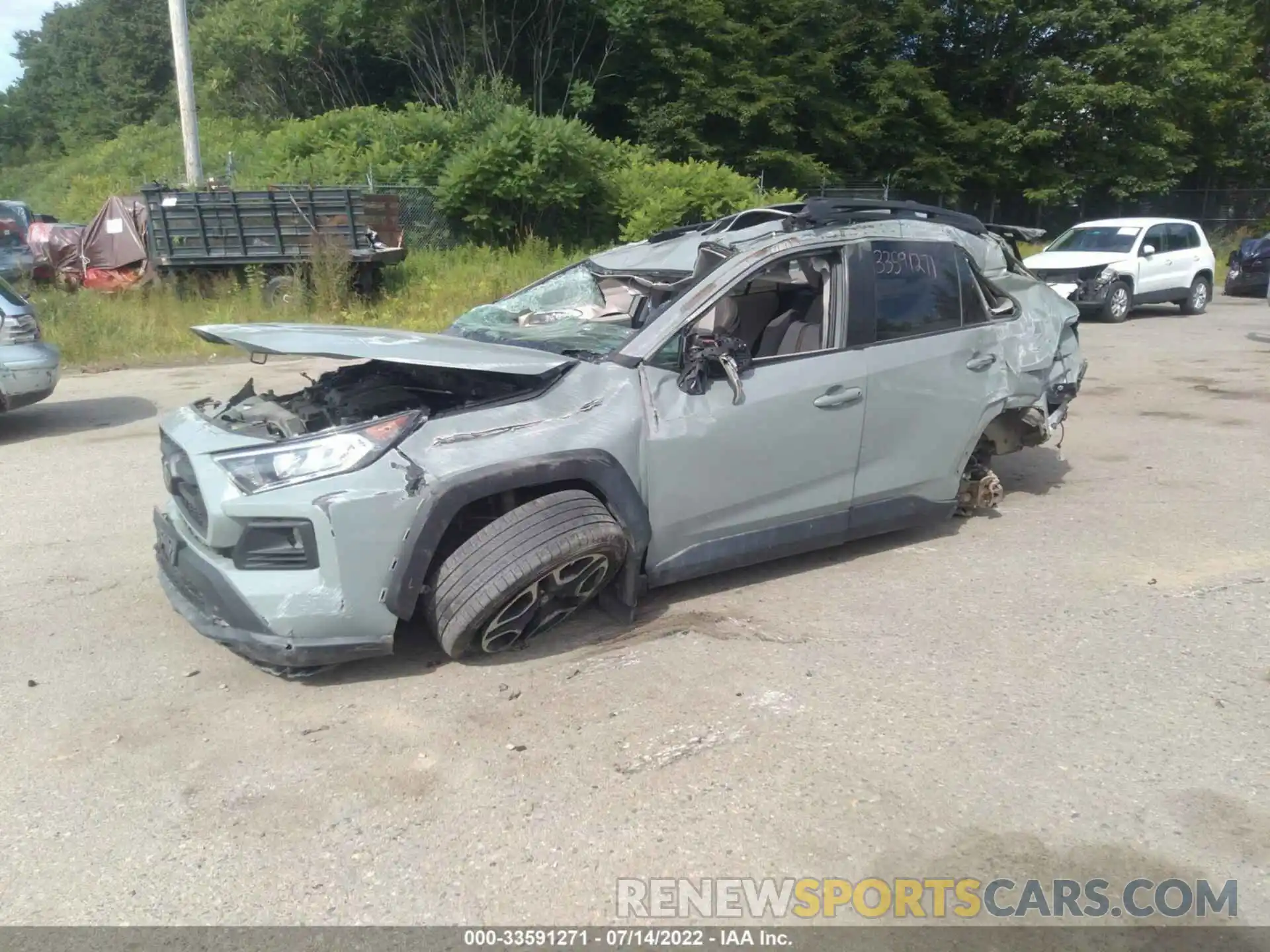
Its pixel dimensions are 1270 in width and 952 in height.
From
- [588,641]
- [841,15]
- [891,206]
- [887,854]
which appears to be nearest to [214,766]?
[588,641]

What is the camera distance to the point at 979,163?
35.1 m

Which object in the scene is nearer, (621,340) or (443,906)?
(443,906)

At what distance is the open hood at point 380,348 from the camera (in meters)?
4.19

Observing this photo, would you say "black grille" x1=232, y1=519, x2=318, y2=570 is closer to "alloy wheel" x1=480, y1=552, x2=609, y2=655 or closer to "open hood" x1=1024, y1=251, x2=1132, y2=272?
"alloy wheel" x1=480, y1=552, x2=609, y2=655

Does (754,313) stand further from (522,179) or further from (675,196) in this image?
(675,196)

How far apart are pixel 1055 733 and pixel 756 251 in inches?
99.1

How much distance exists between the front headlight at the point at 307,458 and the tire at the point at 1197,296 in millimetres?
18789

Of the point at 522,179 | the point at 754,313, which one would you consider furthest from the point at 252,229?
the point at 754,313

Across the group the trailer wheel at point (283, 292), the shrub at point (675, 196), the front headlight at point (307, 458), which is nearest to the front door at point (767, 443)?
the front headlight at point (307, 458)

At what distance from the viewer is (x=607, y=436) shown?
432 centimetres

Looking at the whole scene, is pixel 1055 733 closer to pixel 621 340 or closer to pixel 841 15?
pixel 621 340

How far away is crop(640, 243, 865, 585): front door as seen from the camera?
4.54 m

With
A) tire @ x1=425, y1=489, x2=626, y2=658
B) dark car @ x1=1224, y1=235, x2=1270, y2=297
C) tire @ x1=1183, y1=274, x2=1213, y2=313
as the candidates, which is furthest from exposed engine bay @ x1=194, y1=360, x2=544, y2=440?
dark car @ x1=1224, y1=235, x2=1270, y2=297

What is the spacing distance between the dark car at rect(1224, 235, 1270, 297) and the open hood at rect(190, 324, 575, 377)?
72.3 ft
